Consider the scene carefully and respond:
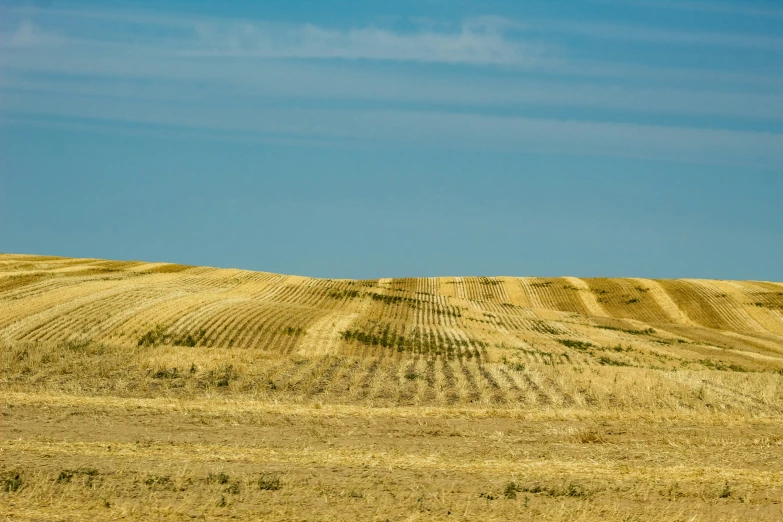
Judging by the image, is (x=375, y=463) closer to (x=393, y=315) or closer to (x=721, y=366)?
(x=721, y=366)

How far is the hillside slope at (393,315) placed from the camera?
41031mm

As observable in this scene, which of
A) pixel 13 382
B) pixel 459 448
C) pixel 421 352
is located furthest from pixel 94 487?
pixel 421 352

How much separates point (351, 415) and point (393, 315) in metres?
36.4

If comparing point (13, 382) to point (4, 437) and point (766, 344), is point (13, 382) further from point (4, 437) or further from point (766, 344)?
point (766, 344)

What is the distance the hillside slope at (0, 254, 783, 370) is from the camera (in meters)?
41.0

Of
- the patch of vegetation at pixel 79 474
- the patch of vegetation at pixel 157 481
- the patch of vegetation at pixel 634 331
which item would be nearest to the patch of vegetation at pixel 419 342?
the patch of vegetation at pixel 634 331

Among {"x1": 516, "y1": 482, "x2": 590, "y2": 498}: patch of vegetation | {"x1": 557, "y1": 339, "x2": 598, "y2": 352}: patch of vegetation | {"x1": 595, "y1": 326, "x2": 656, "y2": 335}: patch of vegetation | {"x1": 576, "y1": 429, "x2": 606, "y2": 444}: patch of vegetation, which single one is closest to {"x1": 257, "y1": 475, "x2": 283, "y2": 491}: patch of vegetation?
{"x1": 516, "y1": 482, "x2": 590, "y2": 498}: patch of vegetation

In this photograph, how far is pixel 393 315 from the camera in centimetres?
5781

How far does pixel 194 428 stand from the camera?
1930cm

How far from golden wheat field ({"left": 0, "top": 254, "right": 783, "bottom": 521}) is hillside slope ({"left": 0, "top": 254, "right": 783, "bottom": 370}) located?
13.3 inches

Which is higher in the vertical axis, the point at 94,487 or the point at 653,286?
the point at 653,286

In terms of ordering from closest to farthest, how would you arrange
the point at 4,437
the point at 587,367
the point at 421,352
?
the point at 4,437, the point at 587,367, the point at 421,352

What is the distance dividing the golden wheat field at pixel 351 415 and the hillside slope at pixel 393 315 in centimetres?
34

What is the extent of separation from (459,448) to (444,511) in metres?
5.04
